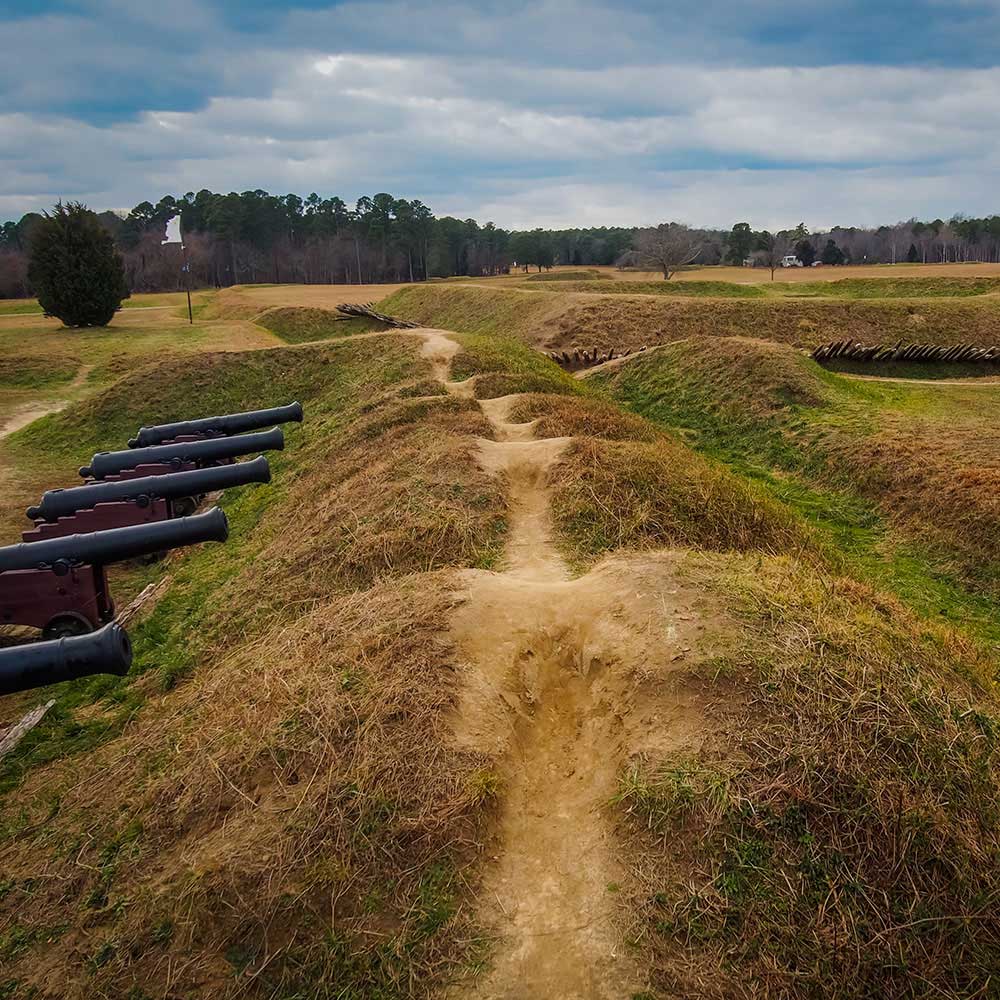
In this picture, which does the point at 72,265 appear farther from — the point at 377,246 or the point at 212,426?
the point at 377,246

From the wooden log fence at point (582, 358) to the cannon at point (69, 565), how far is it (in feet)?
64.4

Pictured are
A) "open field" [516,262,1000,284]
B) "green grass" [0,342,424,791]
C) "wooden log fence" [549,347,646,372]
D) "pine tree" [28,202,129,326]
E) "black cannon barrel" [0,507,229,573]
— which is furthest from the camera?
"open field" [516,262,1000,284]

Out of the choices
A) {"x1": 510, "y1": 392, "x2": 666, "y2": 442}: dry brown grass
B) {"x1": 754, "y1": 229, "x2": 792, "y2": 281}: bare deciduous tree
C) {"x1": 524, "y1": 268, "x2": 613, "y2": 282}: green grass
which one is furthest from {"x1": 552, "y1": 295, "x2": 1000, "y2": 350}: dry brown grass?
{"x1": 754, "y1": 229, "x2": 792, "y2": 281}: bare deciduous tree

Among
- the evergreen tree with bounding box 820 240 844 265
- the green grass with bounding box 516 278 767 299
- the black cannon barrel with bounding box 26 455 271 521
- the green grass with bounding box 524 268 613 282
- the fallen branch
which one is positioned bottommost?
the fallen branch

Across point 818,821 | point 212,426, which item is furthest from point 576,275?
point 818,821

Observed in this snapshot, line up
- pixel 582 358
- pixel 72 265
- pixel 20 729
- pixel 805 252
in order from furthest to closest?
pixel 805 252 < pixel 72 265 < pixel 582 358 < pixel 20 729

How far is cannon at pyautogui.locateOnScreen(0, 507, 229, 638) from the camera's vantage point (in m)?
7.91

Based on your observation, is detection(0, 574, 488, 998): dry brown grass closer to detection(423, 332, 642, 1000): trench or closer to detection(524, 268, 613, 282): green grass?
detection(423, 332, 642, 1000): trench

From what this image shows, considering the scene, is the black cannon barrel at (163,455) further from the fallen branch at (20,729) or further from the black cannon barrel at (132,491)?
the fallen branch at (20,729)

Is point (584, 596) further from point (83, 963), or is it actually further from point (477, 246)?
point (477, 246)

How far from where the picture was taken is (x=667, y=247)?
5853cm

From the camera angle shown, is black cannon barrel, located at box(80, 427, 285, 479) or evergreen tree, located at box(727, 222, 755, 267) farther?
evergreen tree, located at box(727, 222, 755, 267)

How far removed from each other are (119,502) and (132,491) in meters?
0.22

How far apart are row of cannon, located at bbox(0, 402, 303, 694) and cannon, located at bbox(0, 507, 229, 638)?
1 centimetres
